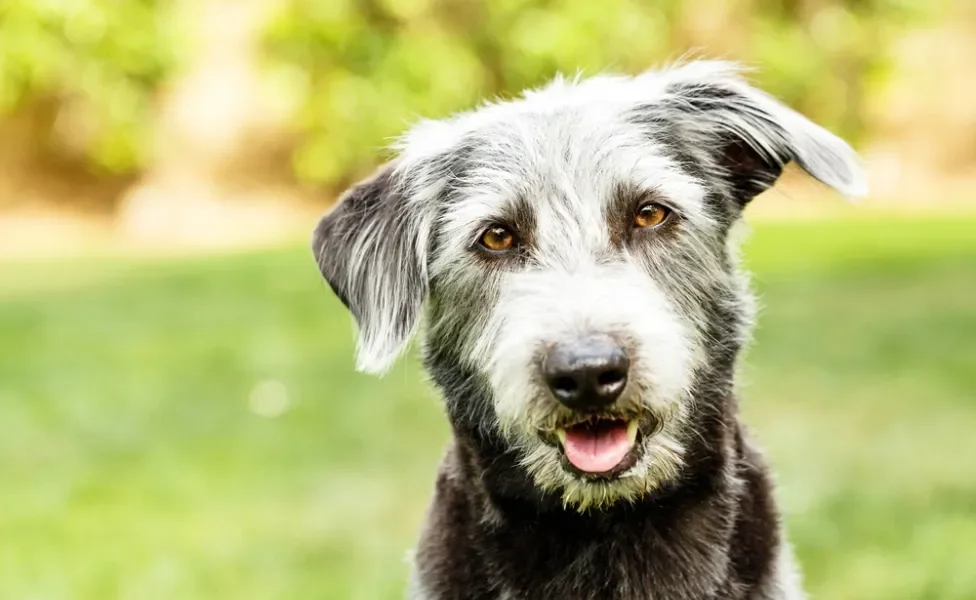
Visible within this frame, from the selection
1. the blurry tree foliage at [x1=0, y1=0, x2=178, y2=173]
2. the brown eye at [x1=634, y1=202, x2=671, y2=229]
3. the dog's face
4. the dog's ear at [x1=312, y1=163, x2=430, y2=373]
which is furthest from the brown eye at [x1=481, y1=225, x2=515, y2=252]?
the blurry tree foliage at [x1=0, y1=0, x2=178, y2=173]

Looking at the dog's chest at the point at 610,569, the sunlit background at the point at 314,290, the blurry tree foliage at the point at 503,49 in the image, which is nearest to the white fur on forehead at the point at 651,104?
the sunlit background at the point at 314,290

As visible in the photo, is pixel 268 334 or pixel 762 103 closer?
pixel 762 103

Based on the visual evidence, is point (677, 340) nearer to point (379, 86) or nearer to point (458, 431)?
point (458, 431)

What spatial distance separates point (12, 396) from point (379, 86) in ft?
48.5

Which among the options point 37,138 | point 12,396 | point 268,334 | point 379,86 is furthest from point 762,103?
point 37,138

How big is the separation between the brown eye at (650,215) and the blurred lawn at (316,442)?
84 cm

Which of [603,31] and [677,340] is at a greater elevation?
[603,31]

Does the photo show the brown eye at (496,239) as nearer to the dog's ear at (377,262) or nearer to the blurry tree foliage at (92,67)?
the dog's ear at (377,262)

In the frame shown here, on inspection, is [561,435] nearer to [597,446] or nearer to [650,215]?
[597,446]

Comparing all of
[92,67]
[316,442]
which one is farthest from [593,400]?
[92,67]

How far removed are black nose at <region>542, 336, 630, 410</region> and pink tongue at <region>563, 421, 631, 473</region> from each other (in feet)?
0.58

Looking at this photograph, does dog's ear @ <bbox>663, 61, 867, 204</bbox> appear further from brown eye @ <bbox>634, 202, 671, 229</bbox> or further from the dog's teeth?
the dog's teeth

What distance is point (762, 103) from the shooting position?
3.34 metres

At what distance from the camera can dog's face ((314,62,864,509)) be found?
2.79 metres
